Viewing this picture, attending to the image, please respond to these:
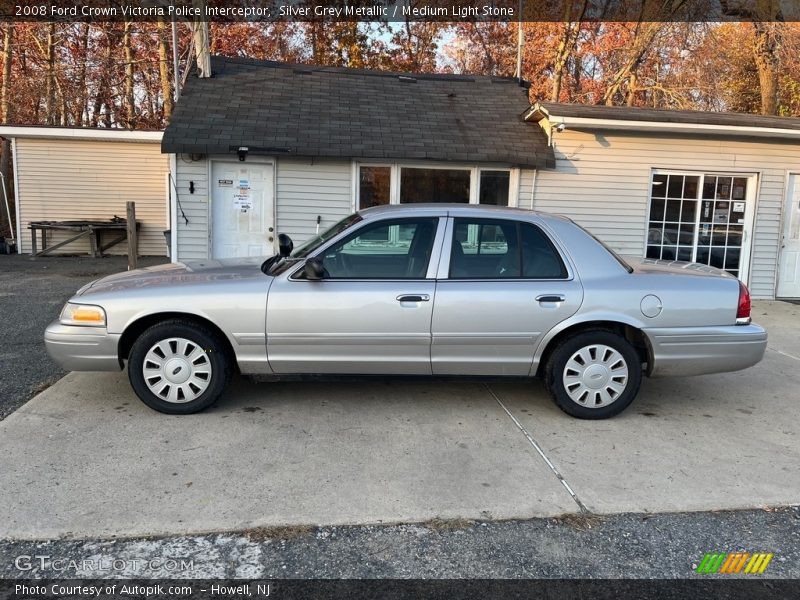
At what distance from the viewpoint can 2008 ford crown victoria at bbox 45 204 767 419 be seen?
4301 millimetres

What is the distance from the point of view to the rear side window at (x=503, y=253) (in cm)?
447

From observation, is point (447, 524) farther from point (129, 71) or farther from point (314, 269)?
point (129, 71)

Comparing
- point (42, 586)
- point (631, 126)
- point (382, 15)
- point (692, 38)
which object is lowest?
point (42, 586)

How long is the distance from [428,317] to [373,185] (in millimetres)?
5890

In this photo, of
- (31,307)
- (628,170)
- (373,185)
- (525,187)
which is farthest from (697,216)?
(31,307)

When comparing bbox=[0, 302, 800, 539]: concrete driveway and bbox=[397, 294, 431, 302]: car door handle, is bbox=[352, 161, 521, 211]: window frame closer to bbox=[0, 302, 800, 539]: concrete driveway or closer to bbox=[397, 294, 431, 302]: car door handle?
bbox=[0, 302, 800, 539]: concrete driveway

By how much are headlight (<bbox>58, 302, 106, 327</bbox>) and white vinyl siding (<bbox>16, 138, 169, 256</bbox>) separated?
1198 centimetres

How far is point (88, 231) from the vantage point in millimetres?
14648

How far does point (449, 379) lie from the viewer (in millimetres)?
4605

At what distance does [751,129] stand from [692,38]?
11.9 metres

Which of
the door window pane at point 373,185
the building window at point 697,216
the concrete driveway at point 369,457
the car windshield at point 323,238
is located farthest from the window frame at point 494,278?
the building window at point 697,216

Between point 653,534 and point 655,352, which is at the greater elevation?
point 655,352

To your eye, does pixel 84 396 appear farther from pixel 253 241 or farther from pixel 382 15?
pixel 382 15

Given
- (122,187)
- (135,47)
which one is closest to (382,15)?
(135,47)
